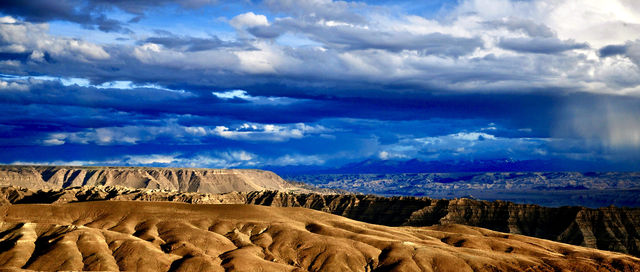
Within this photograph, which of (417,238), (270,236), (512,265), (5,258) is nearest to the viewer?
(5,258)

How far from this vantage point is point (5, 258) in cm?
14712

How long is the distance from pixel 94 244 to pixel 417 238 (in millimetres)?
94239

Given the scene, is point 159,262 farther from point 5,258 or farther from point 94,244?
point 5,258

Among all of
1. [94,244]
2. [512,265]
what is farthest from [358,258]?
[94,244]

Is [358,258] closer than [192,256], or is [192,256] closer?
[192,256]

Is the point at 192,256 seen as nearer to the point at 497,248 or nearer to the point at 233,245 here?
the point at 233,245

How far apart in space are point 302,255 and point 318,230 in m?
23.4

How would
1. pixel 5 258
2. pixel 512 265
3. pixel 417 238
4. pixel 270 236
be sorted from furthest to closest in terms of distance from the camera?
pixel 417 238 → pixel 270 236 → pixel 512 265 → pixel 5 258

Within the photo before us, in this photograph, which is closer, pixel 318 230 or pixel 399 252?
pixel 399 252

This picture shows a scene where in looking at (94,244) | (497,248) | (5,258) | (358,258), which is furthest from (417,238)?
(5,258)

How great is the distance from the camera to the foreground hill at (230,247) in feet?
493

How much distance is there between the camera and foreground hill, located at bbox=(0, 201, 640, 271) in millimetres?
150375

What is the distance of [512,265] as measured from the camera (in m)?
162

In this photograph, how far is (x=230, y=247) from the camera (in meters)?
169
